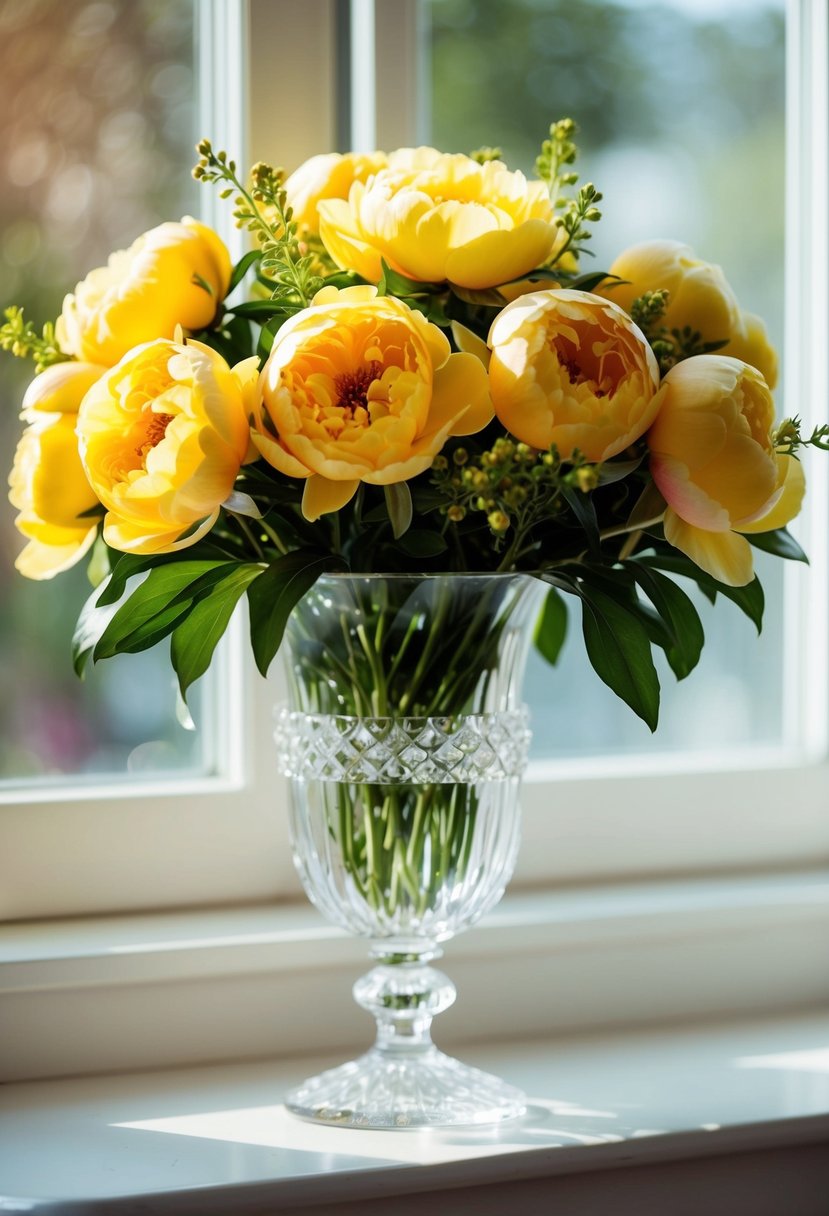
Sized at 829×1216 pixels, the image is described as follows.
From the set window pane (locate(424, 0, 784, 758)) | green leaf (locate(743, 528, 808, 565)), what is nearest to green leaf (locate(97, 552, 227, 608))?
green leaf (locate(743, 528, 808, 565))

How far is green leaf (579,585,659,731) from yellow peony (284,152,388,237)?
0.27m

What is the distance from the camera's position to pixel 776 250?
1.15m

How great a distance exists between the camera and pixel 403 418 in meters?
0.59

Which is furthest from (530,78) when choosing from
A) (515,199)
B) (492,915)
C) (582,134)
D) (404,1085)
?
(404,1085)

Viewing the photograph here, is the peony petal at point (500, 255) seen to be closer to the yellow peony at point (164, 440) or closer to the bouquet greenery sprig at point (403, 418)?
the bouquet greenery sprig at point (403, 418)

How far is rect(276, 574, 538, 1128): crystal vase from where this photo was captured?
2.32 ft

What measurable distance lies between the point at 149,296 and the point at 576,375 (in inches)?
9.4

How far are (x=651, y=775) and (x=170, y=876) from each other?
407 mm

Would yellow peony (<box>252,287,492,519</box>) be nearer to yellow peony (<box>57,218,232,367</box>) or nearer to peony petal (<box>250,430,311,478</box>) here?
peony petal (<box>250,430,311,478</box>)

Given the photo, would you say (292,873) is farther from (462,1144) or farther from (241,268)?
(241,268)

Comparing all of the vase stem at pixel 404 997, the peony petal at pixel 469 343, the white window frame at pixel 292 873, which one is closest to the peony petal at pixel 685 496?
the peony petal at pixel 469 343

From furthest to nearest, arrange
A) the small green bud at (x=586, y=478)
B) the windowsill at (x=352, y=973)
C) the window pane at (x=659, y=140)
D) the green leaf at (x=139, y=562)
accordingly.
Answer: the window pane at (x=659, y=140) < the windowsill at (x=352, y=973) < the green leaf at (x=139, y=562) < the small green bud at (x=586, y=478)

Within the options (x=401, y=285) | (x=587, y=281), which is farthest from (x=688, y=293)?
(x=401, y=285)

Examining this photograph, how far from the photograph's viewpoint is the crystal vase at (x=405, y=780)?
27.8 inches
